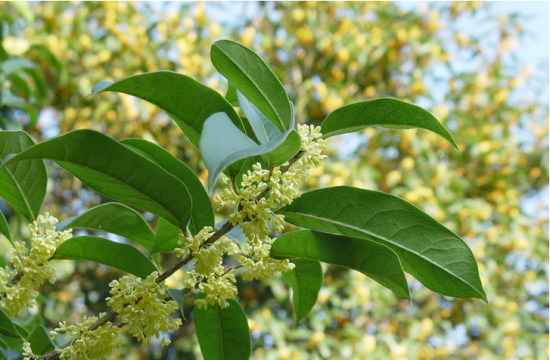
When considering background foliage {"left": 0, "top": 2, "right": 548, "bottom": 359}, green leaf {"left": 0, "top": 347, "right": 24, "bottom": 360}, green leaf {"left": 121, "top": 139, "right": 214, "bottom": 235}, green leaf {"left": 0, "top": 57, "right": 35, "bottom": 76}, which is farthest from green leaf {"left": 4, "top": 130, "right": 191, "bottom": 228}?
background foliage {"left": 0, "top": 2, "right": 548, "bottom": 359}

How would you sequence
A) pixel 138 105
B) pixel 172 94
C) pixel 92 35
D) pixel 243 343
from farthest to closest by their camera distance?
1. pixel 92 35
2. pixel 138 105
3. pixel 243 343
4. pixel 172 94

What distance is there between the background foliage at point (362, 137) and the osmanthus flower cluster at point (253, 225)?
6.43 feet

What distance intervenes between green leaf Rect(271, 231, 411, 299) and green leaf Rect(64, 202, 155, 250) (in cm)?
30

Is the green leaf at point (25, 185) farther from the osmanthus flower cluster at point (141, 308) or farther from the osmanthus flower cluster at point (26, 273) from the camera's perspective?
the osmanthus flower cluster at point (141, 308)

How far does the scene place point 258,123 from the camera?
573mm

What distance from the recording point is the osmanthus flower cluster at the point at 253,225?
52 centimetres

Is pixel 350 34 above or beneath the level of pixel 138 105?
above

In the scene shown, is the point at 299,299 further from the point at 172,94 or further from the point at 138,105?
the point at 138,105

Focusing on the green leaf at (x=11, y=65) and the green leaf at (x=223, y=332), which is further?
the green leaf at (x=11, y=65)

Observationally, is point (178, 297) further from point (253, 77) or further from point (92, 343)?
point (253, 77)

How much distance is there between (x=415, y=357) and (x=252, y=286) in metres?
1.05

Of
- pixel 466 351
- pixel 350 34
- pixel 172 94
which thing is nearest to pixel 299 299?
pixel 172 94

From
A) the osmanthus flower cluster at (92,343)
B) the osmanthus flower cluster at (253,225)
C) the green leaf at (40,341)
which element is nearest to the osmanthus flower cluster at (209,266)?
the osmanthus flower cluster at (253,225)

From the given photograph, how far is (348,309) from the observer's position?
270cm
